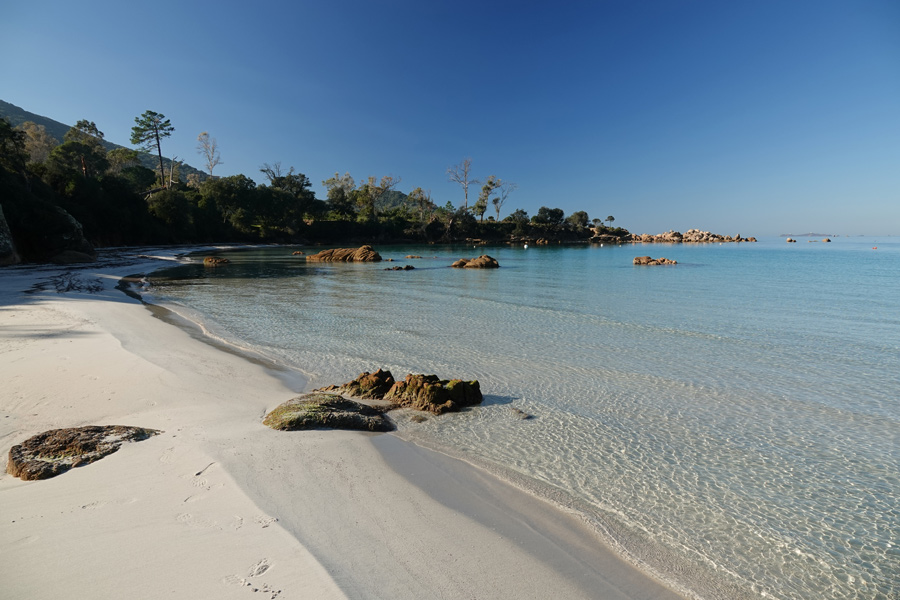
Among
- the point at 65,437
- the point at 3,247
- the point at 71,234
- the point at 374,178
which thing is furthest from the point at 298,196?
the point at 65,437

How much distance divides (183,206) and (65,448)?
6314cm

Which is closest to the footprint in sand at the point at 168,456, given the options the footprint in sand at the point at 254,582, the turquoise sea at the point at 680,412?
the footprint in sand at the point at 254,582

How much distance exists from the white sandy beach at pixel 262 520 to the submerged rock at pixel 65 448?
5.0 inches

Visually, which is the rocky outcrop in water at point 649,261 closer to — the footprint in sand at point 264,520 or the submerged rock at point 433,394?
the submerged rock at point 433,394

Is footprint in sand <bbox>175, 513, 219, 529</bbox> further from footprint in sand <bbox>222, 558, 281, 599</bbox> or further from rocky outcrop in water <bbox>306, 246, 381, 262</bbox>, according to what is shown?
rocky outcrop in water <bbox>306, 246, 381, 262</bbox>

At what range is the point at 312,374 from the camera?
7934 mm

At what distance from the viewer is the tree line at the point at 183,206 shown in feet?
103

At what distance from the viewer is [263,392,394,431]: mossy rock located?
5270 millimetres

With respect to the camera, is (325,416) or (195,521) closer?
(195,521)

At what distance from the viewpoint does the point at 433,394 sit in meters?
6.15

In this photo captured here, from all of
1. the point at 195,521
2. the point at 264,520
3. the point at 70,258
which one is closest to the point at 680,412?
the point at 264,520

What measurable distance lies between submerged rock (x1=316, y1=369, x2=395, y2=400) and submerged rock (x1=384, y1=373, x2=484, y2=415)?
16cm

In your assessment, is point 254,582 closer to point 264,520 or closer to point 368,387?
point 264,520

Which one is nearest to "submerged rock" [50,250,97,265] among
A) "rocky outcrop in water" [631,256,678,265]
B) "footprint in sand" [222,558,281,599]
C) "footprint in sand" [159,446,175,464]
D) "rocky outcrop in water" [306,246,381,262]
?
"rocky outcrop in water" [306,246,381,262]
